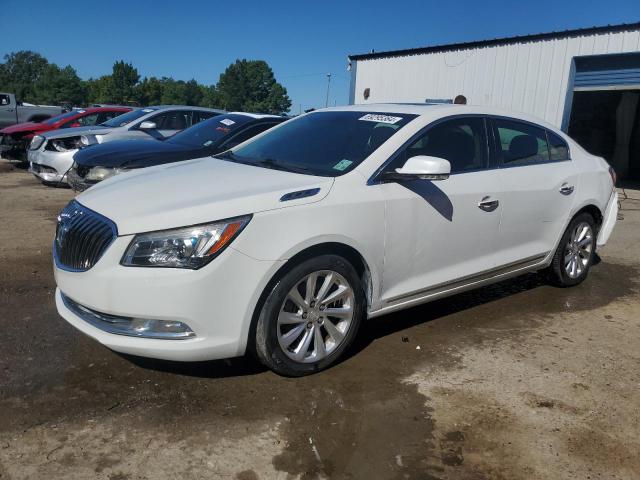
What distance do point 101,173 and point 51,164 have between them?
4170 millimetres

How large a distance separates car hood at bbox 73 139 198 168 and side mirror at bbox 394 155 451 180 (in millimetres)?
3911

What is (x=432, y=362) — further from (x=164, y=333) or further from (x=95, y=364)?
(x=95, y=364)

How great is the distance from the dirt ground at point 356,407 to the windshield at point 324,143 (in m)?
1.29

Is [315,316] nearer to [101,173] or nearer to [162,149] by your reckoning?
[101,173]

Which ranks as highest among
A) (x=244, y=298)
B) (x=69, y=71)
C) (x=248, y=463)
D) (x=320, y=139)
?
(x=69, y=71)

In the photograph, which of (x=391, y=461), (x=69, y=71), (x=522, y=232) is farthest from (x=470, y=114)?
(x=69, y=71)

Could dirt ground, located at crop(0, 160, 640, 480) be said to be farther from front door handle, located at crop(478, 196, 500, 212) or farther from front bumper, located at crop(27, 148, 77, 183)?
front bumper, located at crop(27, 148, 77, 183)

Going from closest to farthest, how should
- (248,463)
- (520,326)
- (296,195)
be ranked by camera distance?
(248,463) → (296,195) → (520,326)

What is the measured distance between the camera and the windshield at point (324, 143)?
3697 mm

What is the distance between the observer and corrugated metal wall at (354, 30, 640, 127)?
41.0 feet

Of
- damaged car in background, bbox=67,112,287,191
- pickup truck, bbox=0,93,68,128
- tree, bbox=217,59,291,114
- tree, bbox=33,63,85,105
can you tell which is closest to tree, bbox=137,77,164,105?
tree, bbox=33,63,85,105

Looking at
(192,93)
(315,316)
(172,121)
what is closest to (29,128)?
(172,121)

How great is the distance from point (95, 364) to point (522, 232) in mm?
3255

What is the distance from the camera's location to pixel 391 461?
8.70ft
